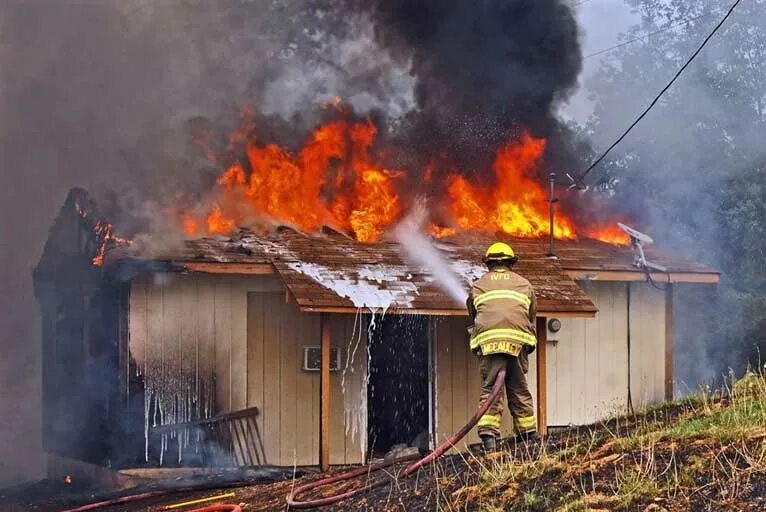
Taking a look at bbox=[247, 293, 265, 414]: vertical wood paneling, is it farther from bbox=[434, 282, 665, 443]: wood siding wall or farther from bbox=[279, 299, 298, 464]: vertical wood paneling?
bbox=[434, 282, 665, 443]: wood siding wall

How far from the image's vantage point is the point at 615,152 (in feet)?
74.0

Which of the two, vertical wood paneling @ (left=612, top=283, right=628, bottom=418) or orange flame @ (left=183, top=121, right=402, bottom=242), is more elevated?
orange flame @ (left=183, top=121, right=402, bottom=242)

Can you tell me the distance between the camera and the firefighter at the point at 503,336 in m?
7.79

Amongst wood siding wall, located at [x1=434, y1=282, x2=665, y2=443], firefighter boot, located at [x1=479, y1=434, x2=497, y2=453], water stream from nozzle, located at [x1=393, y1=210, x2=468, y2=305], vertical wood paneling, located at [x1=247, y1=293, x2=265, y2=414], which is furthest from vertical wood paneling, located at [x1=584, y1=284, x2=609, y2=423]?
firefighter boot, located at [x1=479, y1=434, x2=497, y2=453]

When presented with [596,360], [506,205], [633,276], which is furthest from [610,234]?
[596,360]

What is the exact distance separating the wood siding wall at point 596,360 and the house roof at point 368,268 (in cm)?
74

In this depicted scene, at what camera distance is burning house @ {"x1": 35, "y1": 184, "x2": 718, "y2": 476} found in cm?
1070

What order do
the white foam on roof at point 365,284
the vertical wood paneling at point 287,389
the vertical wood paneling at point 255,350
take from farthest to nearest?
the vertical wood paneling at point 287,389 → the vertical wood paneling at point 255,350 → the white foam on roof at point 365,284

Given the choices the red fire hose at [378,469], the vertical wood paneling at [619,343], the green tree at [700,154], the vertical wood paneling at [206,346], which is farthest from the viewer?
the green tree at [700,154]

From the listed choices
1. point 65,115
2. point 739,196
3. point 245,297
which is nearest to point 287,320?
point 245,297

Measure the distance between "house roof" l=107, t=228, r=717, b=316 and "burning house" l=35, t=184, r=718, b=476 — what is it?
3cm

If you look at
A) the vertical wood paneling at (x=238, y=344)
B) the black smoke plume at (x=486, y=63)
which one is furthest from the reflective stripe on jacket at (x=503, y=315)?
the black smoke plume at (x=486, y=63)

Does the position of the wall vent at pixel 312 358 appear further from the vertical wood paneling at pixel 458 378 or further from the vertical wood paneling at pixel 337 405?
the vertical wood paneling at pixel 458 378

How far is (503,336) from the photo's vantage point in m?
7.77
